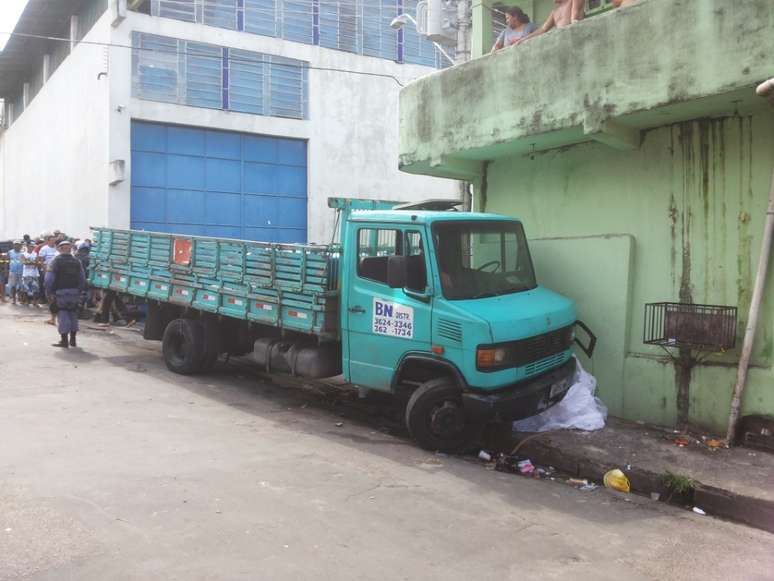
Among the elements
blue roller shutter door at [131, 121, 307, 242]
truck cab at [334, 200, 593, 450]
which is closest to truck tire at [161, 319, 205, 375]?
truck cab at [334, 200, 593, 450]

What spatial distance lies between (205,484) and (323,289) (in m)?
2.71

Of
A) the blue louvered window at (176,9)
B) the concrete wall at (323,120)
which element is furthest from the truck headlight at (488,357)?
the blue louvered window at (176,9)

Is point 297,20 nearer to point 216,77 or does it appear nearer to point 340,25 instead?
point 340,25

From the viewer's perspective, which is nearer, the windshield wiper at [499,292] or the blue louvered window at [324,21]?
the windshield wiper at [499,292]

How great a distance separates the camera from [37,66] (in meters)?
29.0

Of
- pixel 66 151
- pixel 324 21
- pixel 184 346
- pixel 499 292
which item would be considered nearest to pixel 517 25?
pixel 499 292

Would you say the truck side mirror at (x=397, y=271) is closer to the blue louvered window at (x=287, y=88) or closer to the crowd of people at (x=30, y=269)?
the crowd of people at (x=30, y=269)

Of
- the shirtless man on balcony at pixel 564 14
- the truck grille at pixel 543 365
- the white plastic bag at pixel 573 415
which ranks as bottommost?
the white plastic bag at pixel 573 415

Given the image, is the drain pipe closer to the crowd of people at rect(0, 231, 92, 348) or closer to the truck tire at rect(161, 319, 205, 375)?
the truck tire at rect(161, 319, 205, 375)

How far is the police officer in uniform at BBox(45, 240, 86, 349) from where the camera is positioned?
35.5 ft

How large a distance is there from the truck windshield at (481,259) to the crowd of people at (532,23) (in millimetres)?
2392

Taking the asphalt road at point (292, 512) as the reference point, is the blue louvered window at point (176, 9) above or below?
above

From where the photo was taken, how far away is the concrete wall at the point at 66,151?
18.6 meters

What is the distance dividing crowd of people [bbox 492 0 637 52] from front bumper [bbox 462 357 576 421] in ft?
12.6
